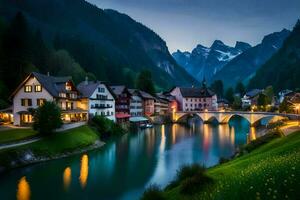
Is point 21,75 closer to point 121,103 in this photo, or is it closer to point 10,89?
point 10,89

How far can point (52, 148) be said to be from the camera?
178ft

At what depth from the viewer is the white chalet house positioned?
85.2 meters

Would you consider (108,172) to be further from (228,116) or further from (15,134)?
(228,116)

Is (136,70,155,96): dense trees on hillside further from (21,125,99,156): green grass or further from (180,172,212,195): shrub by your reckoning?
(180,172,212,195): shrub

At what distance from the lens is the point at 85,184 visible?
39156 mm

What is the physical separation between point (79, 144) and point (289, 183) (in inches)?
2115

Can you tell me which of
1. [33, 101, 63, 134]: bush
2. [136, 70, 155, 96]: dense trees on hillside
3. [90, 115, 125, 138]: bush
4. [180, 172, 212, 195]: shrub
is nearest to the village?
[90, 115, 125, 138]: bush

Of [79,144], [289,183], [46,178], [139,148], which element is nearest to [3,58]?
[79,144]

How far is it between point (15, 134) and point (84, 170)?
58.0 ft

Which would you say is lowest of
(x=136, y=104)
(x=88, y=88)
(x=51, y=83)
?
(x=136, y=104)

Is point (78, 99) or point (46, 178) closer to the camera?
point (46, 178)

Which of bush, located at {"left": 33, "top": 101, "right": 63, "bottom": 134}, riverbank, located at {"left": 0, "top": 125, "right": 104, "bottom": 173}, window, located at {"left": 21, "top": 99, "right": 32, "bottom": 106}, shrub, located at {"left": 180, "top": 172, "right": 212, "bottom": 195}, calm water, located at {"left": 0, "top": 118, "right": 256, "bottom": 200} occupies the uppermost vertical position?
window, located at {"left": 21, "top": 99, "right": 32, "bottom": 106}

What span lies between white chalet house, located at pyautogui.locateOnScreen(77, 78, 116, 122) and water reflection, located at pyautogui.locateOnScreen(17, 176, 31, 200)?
149ft

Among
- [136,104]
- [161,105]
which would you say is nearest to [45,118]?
[136,104]
